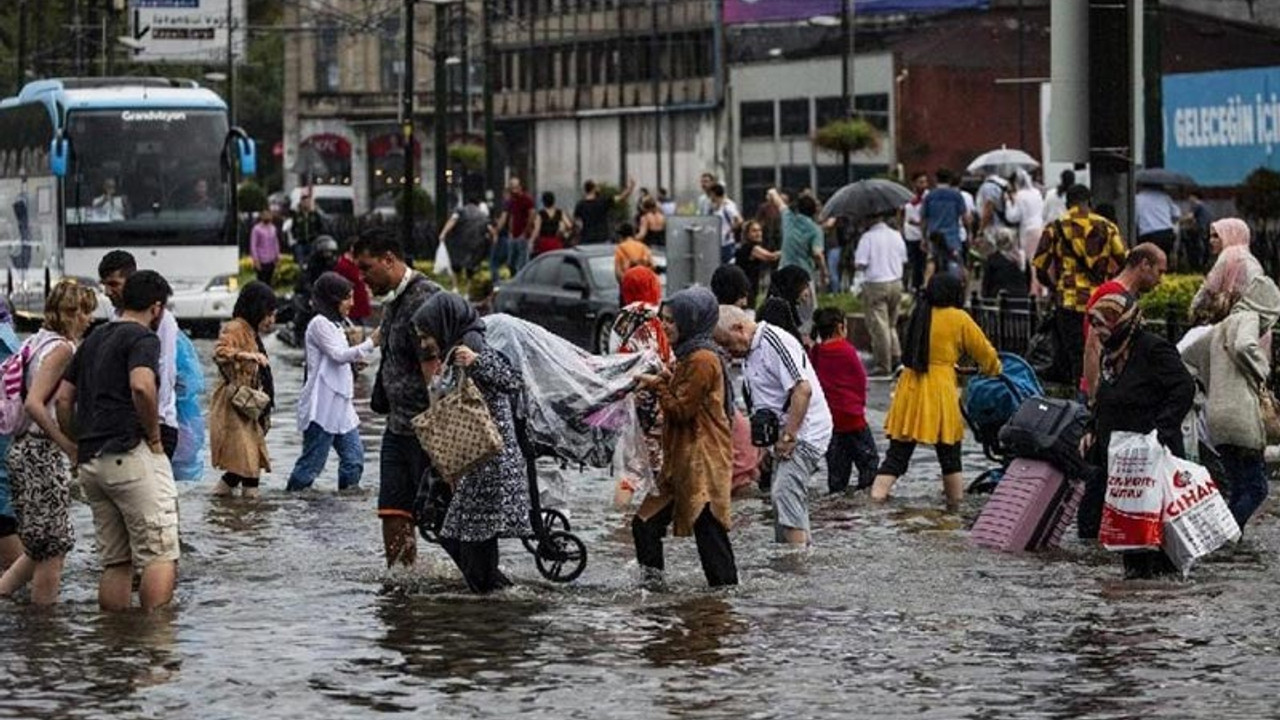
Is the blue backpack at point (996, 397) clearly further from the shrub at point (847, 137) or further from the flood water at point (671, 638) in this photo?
the shrub at point (847, 137)

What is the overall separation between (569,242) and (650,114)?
1885 inches

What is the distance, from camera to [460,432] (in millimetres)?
14016

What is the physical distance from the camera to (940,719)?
36.0 feet

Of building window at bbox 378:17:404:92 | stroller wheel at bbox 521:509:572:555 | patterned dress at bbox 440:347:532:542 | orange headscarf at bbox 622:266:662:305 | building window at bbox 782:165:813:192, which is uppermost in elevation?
building window at bbox 378:17:404:92

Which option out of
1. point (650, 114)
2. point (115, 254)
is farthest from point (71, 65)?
point (115, 254)

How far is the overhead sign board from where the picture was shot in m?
82.7

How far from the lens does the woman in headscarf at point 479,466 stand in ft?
46.5

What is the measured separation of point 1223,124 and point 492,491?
120 ft

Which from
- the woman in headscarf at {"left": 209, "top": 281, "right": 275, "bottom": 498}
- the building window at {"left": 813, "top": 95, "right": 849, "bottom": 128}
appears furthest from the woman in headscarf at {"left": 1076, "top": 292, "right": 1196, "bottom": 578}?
the building window at {"left": 813, "top": 95, "right": 849, "bottom": 128}

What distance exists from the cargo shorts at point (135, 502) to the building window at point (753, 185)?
239ft

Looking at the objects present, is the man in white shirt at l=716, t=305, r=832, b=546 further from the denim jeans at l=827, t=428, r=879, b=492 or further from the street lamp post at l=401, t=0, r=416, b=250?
the street lamp post at l=401, t=0, r=416, b=250

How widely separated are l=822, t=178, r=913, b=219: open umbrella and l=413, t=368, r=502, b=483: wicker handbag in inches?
679

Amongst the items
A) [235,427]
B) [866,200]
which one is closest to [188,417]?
[235,427]

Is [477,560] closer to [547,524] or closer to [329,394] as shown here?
[547,524]
